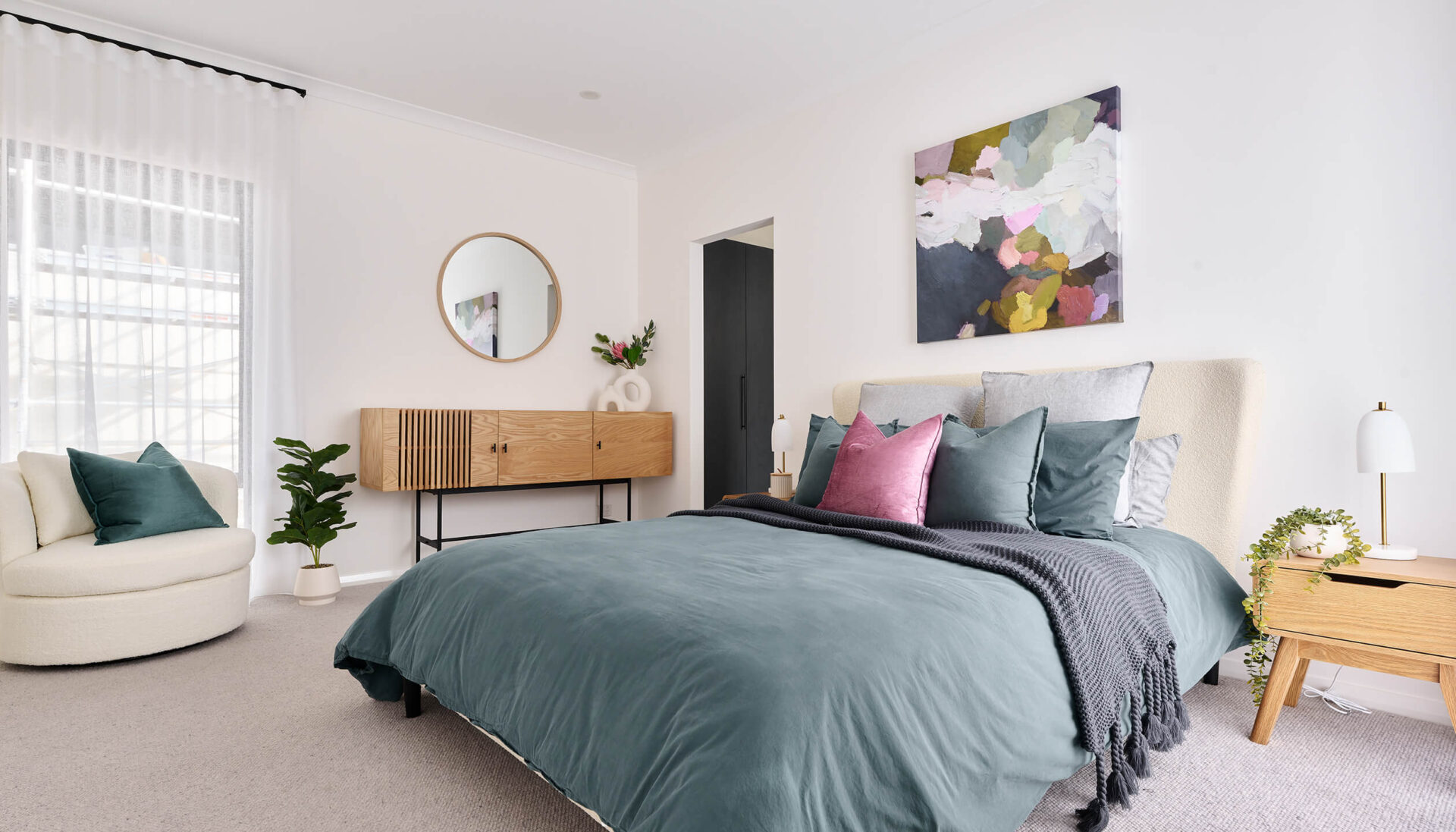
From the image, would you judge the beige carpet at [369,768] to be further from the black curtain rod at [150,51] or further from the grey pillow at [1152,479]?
the black curtain rod at [150,51]

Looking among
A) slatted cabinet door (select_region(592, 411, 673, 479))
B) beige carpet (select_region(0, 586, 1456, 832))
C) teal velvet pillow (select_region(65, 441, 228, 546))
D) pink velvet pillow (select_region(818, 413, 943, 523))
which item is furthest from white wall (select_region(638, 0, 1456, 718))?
teal velvet pillow (select_region(65, 441, 228, 546))

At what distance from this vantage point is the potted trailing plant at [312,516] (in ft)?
11.6

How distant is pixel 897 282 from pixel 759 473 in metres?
2.31

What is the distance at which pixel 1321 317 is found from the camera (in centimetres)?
239

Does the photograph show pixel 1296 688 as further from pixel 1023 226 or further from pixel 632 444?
pixel 632 444

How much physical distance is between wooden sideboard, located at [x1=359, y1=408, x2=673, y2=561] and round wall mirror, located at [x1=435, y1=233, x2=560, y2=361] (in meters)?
0.61

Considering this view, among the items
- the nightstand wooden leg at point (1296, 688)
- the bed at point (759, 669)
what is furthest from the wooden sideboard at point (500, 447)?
the nightstand wooden leg at point (1296, 688)

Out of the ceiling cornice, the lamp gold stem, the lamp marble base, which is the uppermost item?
the ceiling cornice

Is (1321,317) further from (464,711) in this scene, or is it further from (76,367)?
(76,367)

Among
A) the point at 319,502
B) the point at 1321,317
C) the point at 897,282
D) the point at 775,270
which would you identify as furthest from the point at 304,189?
the point at 1321,317

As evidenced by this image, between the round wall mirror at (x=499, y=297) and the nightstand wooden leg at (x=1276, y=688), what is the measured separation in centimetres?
400

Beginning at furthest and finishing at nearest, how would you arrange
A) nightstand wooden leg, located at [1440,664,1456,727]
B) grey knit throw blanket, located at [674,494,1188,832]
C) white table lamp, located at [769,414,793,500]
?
1. white table lamp, located at [769,414,793,500]
2. nightstand wooden leg, located at [1440,664,1456,727]
3. grey knit throw blanket, located at [674,494,1188,832]

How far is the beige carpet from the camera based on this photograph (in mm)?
1628

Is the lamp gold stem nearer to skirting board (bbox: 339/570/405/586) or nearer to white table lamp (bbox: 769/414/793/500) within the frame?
white table lamp (bbox: 769/414/793/500)
